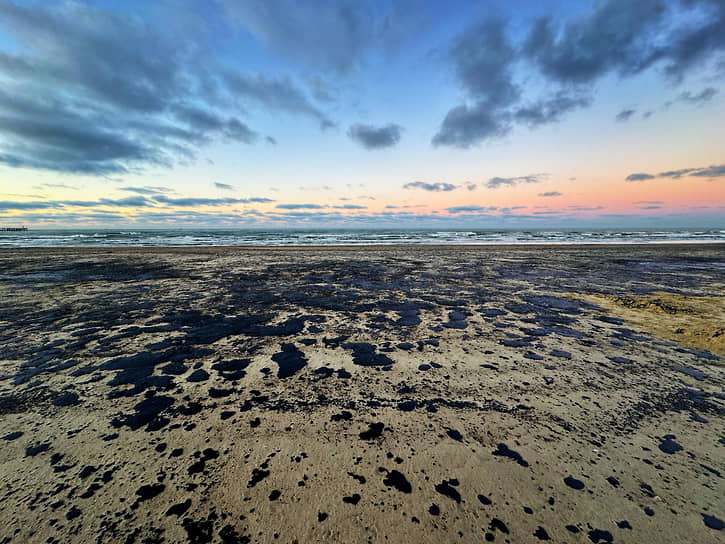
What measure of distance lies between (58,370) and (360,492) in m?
4.14

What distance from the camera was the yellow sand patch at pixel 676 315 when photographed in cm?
463

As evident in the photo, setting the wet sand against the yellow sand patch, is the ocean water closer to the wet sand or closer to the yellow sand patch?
the yellow sand patch

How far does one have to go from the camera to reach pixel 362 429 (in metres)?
2.61

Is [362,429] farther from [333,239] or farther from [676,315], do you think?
[333,239]

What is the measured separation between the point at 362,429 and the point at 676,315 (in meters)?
7.13

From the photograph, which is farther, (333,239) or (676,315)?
(333,239)

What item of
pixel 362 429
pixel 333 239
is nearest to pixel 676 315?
pixel 362 429

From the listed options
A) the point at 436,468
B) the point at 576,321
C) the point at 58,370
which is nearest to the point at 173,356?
the point at 58,370

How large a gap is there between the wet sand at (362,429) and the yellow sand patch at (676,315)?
0.26 ft

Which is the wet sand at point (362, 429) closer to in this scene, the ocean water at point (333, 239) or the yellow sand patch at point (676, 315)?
the yellow sand patch at point (676, 315)

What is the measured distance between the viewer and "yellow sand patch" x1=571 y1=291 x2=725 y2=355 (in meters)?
4.63

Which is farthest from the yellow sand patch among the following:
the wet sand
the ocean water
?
the ocean water

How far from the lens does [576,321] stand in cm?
553

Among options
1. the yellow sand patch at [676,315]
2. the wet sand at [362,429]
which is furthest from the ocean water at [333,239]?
the wet sand at [362,429]
